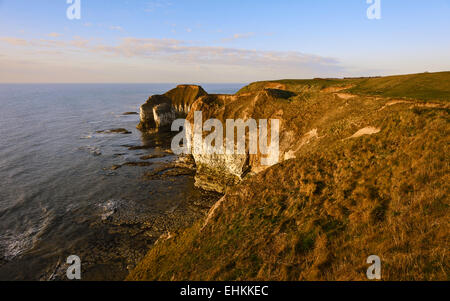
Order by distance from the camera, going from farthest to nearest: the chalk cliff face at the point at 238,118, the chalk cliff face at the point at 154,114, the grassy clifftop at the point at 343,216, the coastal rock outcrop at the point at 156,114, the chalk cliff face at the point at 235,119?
1. the coastal rock outcrop at the point at 156,114
2. the chalk cliff face at the point at 154,114
3. the chalk cliff face at the point at 235,119
4. the chalk cliff face at the point at 238,118
5. the grassy clifftop at the point at 343,216

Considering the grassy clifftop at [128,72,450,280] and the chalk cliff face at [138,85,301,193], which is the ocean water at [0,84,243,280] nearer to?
the chalk cliff face at [138,85,301,193]

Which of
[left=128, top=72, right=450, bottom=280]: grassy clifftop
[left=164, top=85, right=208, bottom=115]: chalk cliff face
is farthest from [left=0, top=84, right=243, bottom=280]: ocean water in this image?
[left=164, top=85, right=208, bottom=115]: chalk cliff face

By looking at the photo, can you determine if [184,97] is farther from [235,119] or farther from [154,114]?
[235,119]

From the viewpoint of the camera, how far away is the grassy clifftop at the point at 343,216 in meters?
7.47

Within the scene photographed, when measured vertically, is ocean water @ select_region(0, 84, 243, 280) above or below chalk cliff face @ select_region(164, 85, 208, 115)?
below

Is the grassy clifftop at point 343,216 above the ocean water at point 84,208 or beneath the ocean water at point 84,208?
above

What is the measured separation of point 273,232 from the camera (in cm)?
1118

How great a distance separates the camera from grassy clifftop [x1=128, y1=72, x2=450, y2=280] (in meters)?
7.47

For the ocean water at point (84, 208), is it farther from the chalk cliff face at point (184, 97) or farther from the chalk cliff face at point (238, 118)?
the chalk cliff face at point (184, 97)

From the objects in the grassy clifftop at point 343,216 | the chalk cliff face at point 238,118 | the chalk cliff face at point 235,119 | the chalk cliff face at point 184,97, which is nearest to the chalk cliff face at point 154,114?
the chalk cliff face at point 184,97

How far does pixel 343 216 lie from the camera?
10.3 metres

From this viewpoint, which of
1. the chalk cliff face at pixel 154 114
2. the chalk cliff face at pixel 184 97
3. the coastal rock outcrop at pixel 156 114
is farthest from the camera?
the chalk cliff face at pixel 184 97

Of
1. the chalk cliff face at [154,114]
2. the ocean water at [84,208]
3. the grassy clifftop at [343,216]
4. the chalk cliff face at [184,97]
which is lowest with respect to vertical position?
the ocean water at [84,208]
